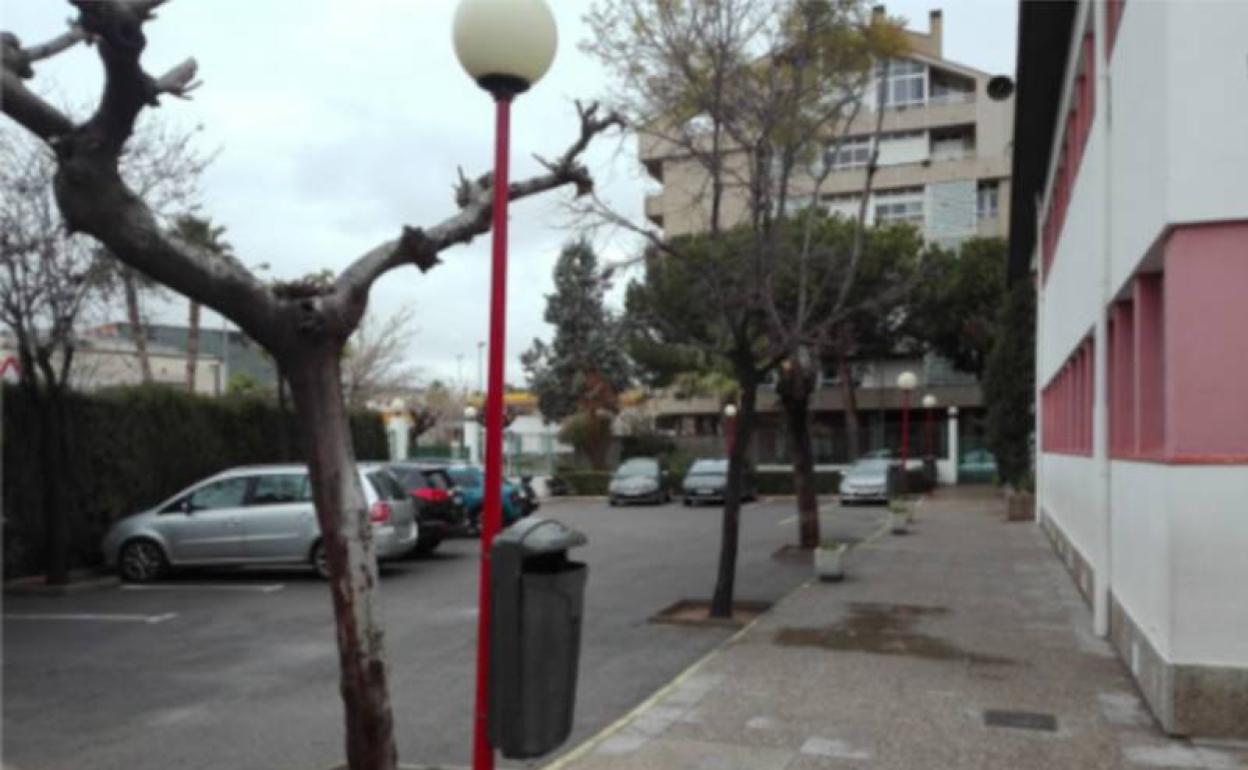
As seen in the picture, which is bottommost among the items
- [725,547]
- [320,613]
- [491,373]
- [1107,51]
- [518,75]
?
[320,613]

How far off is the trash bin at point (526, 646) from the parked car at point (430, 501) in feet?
45.1

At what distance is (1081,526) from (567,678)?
36.1 feet

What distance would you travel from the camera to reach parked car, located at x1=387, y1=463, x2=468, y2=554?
18.4 m

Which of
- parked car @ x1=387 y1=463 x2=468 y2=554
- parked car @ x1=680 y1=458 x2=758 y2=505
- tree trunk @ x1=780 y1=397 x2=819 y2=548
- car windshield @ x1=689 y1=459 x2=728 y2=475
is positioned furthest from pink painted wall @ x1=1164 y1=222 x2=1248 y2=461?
car windshield @ x1=689 y1=459 x2=728 y2=475

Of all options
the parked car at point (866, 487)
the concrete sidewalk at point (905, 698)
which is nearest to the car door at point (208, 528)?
the concrete sidewalk at point (905, 698)

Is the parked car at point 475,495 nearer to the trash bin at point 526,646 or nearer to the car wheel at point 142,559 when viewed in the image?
the car wheel at point 142,559

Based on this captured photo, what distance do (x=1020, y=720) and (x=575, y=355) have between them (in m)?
47.3

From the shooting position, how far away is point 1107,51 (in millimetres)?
10555

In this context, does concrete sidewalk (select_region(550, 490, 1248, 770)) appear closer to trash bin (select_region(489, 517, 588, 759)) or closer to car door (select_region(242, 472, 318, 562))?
trash bin (select_region(489, 517, 588, 759))

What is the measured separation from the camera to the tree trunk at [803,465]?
59.8ft

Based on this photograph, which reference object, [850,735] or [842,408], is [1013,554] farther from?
[842,408]

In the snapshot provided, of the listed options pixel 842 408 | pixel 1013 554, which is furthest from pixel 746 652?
pixel 842 408

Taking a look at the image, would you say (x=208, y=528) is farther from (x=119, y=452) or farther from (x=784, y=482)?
(x=784, y=482)

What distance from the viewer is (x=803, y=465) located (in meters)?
18.5
